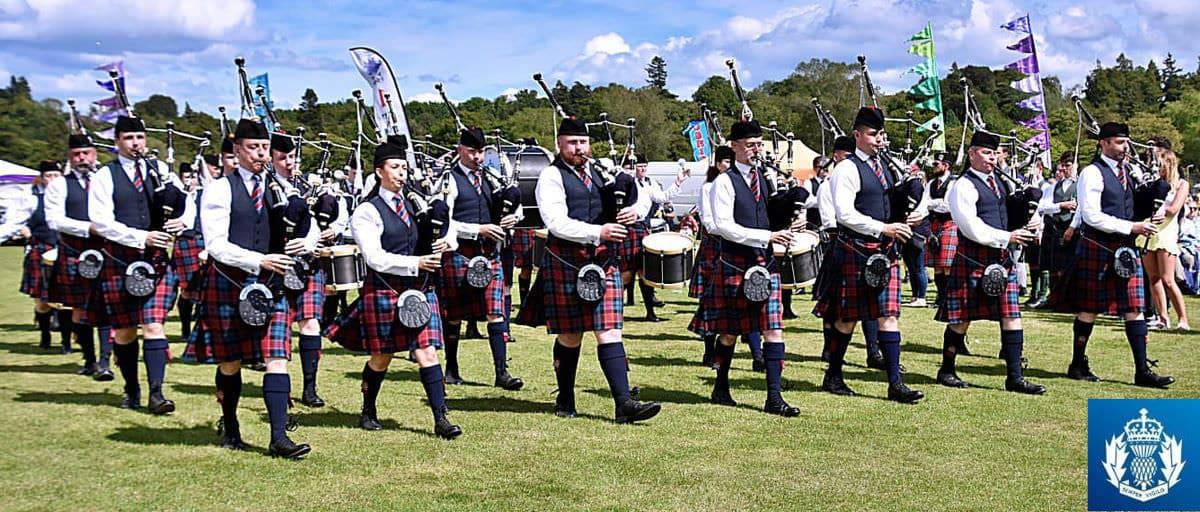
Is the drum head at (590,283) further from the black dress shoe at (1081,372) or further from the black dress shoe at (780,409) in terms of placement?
the black dress shoe at (1081,372)

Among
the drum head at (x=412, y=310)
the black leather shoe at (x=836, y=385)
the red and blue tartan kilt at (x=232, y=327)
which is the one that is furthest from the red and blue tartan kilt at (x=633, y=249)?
the red and blue tartan kilt at (x=232, y=327)

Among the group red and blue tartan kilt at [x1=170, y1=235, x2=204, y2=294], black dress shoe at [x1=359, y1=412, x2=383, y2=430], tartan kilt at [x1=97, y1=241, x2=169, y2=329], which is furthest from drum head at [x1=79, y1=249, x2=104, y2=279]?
black dress shoe at [x1=359, y1=412, x2=383, y2=430]

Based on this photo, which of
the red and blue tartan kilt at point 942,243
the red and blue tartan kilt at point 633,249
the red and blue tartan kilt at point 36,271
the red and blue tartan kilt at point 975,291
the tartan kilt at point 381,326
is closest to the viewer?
the tartan kilt at point 381,326

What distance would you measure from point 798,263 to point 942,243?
1.88m

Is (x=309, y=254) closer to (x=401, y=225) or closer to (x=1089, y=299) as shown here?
(x=401, y=225)

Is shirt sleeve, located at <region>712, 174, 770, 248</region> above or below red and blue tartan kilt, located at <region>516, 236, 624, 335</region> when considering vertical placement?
above

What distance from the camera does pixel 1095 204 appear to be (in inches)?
258

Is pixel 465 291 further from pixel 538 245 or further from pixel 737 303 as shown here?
pixel 538 245

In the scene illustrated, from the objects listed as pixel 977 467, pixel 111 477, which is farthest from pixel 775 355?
pixel 111 477

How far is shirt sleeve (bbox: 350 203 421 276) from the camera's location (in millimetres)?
5121

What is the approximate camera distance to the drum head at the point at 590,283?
558cm

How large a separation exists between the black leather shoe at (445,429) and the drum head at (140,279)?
1941 millimetres

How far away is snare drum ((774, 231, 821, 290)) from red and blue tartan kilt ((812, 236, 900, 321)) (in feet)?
5.37

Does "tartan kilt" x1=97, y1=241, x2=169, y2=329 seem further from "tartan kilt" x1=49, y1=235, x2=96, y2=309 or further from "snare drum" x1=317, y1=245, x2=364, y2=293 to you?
"snare drum" x1=317, y1=245, x2=364, y2=293
